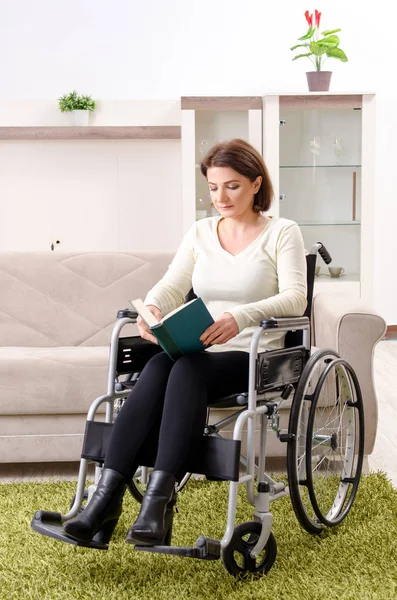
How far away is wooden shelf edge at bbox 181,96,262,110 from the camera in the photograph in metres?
4.61

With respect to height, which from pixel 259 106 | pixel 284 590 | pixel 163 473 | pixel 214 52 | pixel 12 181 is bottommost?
pixel 284 590

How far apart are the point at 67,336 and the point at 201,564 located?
1.29m

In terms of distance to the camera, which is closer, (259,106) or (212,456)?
(212,456)

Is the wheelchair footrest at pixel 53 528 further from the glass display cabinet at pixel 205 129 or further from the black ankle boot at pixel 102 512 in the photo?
the glass display cabinet at pixel 205 129

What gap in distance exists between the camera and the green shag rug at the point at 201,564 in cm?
188

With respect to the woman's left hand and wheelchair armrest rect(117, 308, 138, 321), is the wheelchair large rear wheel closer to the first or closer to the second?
the woman's left hand

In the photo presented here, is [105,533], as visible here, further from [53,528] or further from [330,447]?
[330,447]

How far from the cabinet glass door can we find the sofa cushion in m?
2.44

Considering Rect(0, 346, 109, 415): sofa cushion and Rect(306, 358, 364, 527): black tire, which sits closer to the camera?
Rect(306, 358, 364, 527): black tire

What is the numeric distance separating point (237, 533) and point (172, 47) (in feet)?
12.8

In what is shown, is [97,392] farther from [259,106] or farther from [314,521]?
[259,106]

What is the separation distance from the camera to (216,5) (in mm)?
5234

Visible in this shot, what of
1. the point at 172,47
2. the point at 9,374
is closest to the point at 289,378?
the point at 9,374

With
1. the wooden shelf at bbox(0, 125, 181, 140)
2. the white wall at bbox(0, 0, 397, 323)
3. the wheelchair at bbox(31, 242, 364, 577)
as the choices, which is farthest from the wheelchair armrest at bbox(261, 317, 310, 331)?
the white wall at bbox(0, 0, 397, 323)
